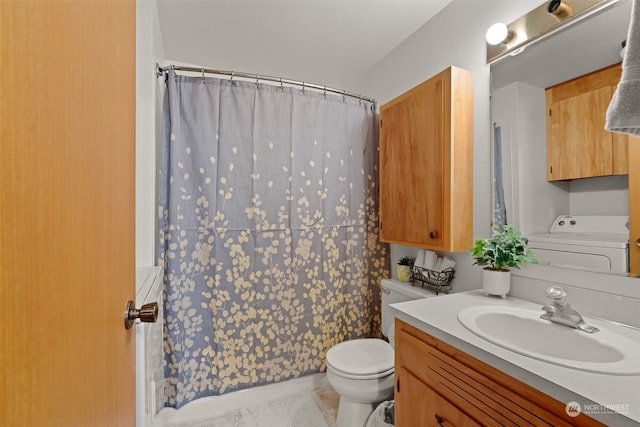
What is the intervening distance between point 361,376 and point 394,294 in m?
0.59

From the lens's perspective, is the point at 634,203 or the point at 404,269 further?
the point at 404,269

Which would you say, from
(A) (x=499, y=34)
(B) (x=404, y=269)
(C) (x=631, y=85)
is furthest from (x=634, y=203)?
(B) (x=404, y=269)

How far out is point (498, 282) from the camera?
4.17ft

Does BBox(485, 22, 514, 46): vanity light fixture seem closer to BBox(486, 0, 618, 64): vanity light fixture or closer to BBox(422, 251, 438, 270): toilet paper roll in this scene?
BBox(486, 0, 618, 64): vanity light fixture

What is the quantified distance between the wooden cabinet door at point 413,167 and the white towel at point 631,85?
80cm

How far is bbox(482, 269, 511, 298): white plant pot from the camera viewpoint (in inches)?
49.9

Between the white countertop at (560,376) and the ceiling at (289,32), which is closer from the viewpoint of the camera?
the white countertop at (560,376)

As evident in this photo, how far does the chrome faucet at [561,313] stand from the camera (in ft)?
3.13

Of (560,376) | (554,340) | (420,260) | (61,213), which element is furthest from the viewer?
(420,260)

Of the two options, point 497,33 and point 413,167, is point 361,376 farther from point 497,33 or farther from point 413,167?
point 497,33

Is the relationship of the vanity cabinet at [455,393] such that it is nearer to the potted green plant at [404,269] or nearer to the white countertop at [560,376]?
the white countertop at [560,376]

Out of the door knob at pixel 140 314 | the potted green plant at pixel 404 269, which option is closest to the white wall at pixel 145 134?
the door knob at pixel 140 314

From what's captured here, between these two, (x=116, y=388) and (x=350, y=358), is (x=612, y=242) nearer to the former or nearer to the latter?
(x=350, y=358)

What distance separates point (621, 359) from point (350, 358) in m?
1.10
